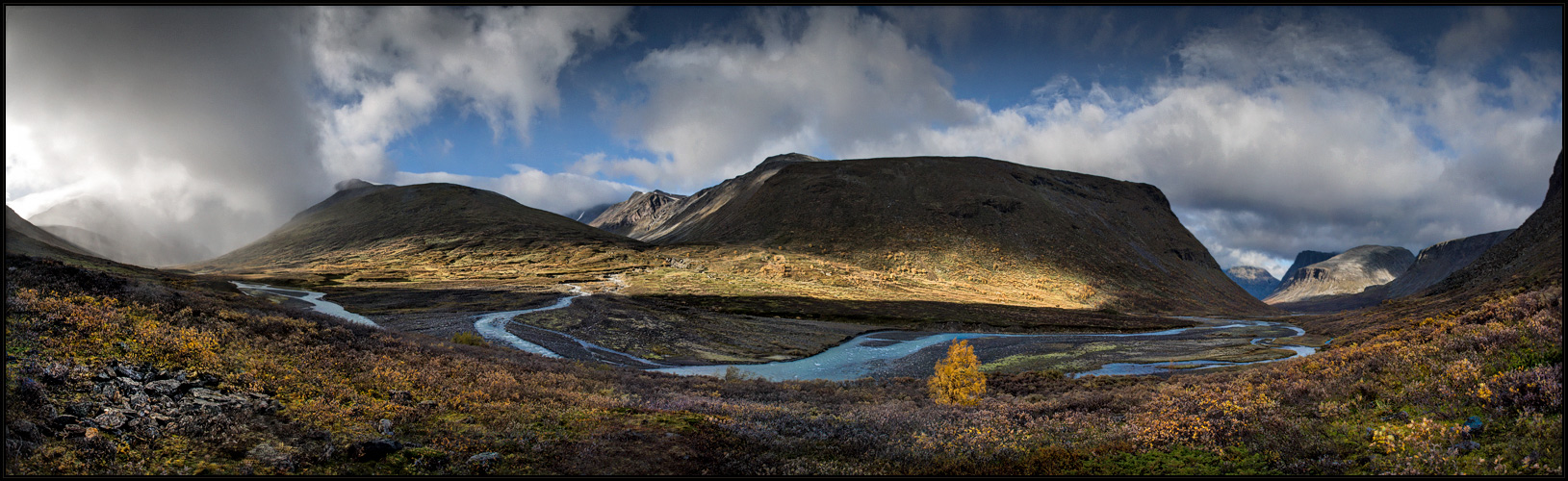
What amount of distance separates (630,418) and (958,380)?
53.0 feet

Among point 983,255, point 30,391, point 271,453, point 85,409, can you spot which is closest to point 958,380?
point 271,453

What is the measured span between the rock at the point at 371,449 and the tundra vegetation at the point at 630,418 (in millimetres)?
33

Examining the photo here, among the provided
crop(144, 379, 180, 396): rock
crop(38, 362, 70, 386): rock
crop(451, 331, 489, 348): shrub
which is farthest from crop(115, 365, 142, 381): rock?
Answer: crop(451, 331, 489, 348): shrub

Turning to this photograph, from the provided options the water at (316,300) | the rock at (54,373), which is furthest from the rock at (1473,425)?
the water at (316,300)

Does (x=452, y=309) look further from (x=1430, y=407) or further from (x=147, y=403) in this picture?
(x=1430, y=407)

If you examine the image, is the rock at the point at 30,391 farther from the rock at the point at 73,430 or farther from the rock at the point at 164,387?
the rock at the point at 164,387

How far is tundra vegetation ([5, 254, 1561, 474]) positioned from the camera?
910 cm

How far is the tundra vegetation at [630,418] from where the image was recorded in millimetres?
9102

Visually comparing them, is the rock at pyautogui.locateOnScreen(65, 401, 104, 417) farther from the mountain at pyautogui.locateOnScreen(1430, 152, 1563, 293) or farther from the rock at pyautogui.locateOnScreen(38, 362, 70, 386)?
the mountain at pyautogui.locateOnScreen(1430, 152, 1563, 293)

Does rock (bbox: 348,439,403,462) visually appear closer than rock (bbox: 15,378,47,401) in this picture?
No

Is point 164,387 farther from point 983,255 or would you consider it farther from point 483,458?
point 983,255

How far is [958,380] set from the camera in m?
25.9

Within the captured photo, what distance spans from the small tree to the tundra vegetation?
21.2 ft
